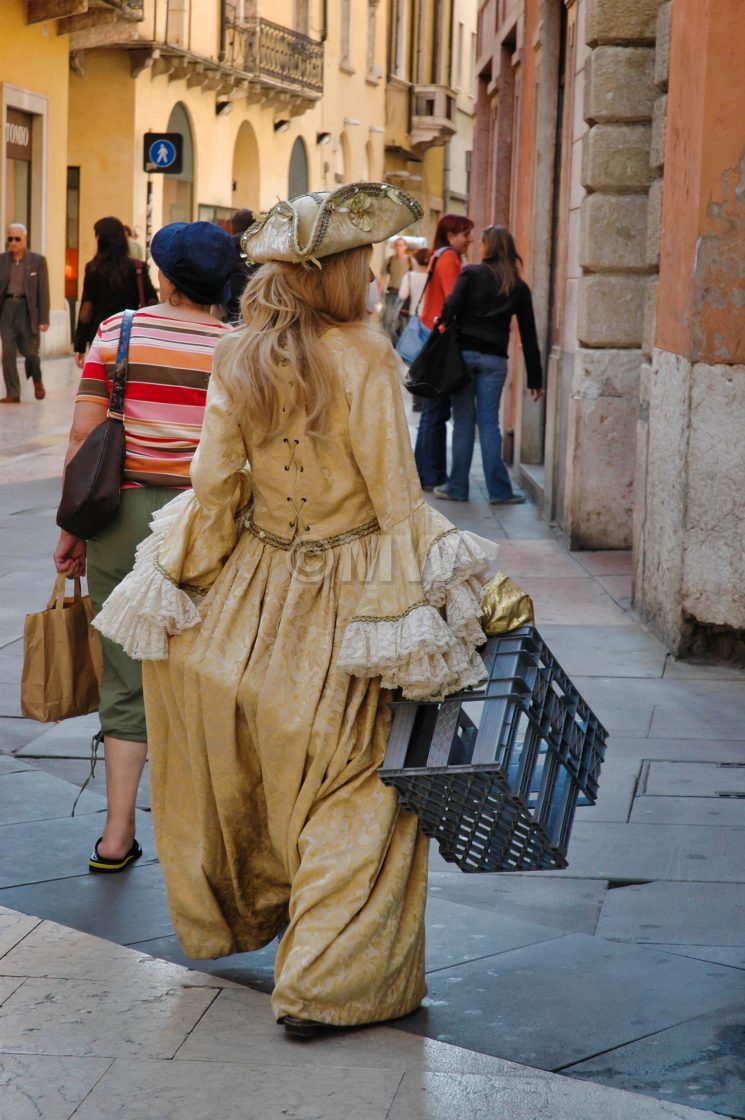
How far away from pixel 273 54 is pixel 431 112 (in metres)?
12.7

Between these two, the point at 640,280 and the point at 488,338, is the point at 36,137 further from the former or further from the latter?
the point at 640,280

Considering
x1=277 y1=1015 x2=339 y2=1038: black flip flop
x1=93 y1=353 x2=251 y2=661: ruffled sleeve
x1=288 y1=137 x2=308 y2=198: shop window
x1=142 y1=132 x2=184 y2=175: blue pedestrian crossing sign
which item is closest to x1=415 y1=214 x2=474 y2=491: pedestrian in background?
x1=93 y1=353 x2=251 y2=661: ruffled sleeve

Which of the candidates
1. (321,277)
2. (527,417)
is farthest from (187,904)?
(527,417)

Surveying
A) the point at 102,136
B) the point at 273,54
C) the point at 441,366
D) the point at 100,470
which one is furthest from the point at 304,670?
the point at 273,54

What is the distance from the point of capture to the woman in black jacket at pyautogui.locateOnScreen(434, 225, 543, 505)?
11.2 metres

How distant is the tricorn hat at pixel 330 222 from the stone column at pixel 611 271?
19.5ft

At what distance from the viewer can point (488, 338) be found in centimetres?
1135

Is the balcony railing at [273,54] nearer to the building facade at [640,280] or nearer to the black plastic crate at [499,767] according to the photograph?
the building facade at [640,280]

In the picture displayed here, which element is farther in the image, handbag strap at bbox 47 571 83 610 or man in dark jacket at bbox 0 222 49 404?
man in dark jacket at bbox 0 222 49 404

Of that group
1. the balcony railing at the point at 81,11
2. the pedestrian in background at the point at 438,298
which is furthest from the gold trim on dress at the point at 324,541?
the balcony railing at the point at 81,11

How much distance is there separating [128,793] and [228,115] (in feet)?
112

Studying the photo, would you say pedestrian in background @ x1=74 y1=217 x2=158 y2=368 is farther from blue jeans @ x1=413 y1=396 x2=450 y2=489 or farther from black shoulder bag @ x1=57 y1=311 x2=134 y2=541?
black shoulder bag @ x1=57 y1=311 x2=134 y2=541

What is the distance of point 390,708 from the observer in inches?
136

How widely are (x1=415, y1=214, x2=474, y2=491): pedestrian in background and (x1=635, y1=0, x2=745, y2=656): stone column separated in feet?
16.4
